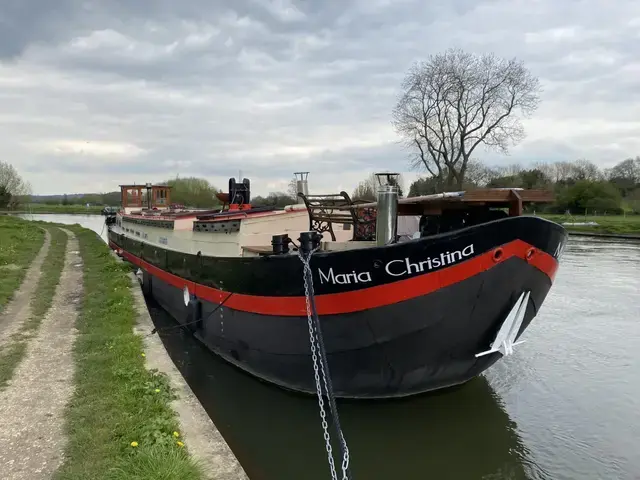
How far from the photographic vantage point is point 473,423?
20.8ft

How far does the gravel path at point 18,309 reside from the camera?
790 centimetres

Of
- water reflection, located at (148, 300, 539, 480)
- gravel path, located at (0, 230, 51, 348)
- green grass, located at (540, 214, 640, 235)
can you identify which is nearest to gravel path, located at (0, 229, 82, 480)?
gravel path, located at (0, 230, 51, 348)

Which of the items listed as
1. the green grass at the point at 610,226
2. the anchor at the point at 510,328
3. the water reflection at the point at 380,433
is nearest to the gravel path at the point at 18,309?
the water reflection at the point at 380,433

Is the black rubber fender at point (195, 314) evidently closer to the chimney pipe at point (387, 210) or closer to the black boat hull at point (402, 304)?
the black boat hull at point (402, 304)

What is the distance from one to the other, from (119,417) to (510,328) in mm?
4067

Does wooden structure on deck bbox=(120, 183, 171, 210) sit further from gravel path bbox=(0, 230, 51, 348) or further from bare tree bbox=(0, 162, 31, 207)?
bare tree bbox=(0, 162, 31, 207)

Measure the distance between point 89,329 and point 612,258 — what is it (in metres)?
21.8

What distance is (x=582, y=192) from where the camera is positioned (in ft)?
142

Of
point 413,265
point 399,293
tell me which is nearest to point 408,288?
point 399,293

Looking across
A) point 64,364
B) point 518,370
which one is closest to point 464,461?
point 518,370

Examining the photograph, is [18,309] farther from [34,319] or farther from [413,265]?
[413,265]

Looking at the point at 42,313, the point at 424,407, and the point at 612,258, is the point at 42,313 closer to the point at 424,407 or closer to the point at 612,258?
the point at 424,407

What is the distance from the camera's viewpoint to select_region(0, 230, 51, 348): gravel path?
25.9 feet

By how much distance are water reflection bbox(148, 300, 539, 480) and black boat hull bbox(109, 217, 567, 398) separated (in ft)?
1.09
